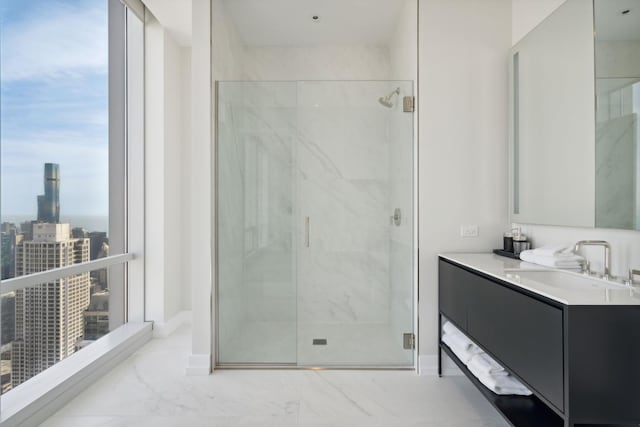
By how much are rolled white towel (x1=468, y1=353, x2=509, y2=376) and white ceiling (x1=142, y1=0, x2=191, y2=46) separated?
10.5 ft

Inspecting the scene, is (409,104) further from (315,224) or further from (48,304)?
(48,304)

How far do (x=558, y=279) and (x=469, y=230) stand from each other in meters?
0.79

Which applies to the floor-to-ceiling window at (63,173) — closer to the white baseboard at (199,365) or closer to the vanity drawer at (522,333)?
the white baseboard at (199,365)

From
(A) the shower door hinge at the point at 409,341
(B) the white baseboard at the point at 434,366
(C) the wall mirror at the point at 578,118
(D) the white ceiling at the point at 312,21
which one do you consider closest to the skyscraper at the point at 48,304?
(D) the white ceiling at the point at 312,21

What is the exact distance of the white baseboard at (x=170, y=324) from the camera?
3.39 metres

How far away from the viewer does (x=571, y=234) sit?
2100mm

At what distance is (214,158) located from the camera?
273 centimetres

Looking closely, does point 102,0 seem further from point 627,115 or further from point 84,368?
point 627,115

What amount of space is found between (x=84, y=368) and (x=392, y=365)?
80.8 inches

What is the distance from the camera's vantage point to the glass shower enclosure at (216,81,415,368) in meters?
2.74

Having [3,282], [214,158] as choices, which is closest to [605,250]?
[214,158]

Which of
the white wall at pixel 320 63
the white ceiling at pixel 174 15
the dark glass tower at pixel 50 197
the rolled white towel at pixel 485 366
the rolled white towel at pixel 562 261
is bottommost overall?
the rolled white towel at pixel 485 366

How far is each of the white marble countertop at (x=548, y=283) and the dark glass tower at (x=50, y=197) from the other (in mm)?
2550

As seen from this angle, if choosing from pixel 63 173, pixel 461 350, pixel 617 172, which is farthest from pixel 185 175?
pixel 617 172
